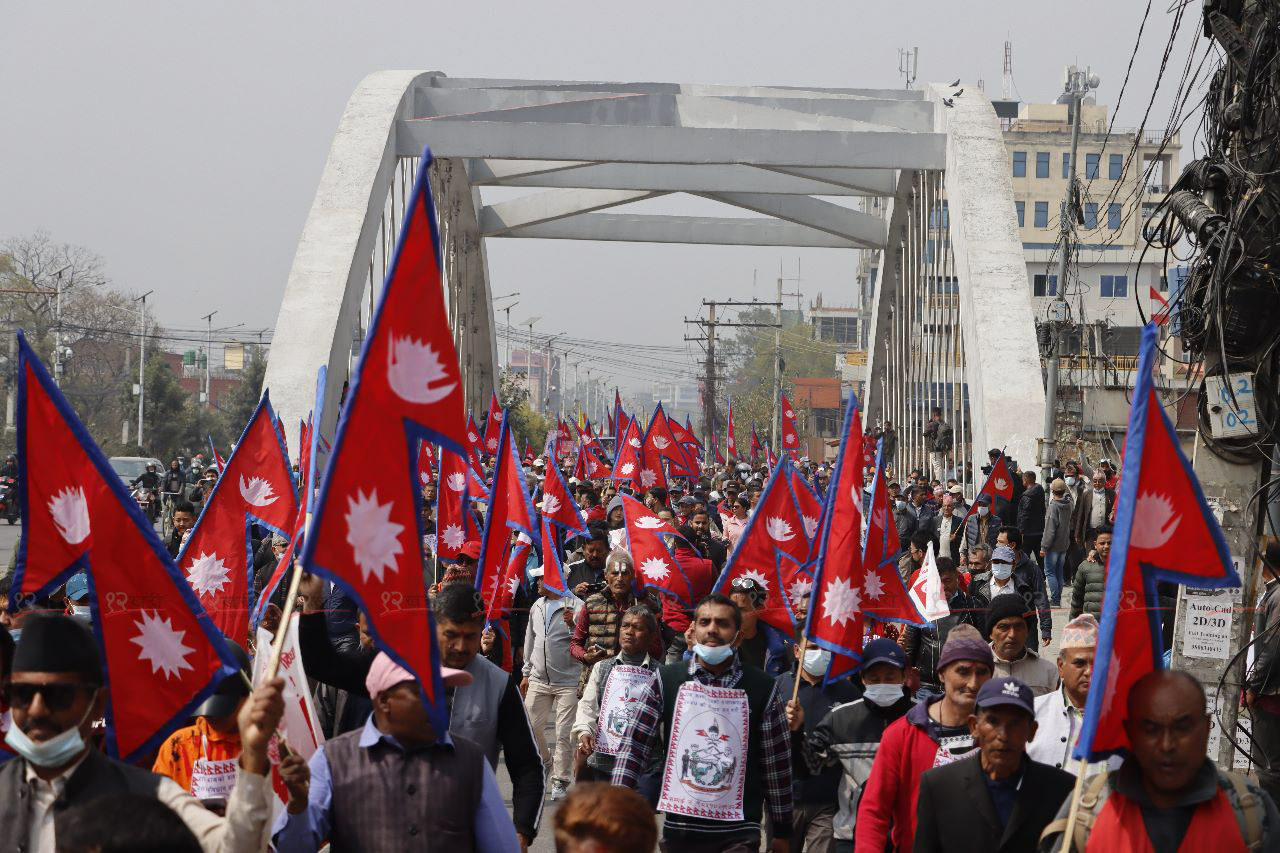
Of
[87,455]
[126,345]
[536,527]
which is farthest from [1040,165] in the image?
[87,455]

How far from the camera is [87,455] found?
4.89 metres

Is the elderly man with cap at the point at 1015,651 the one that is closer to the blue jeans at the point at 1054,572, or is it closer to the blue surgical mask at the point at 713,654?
the blue surgical mask at the point at 713,654

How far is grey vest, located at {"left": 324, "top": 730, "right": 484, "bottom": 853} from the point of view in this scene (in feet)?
14.7

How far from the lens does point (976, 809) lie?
4.82 m

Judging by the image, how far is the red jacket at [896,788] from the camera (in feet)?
17.4

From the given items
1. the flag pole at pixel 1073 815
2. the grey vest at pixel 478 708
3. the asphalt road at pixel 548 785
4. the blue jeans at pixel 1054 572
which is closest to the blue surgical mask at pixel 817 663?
the asphalt road at pixel 548 785

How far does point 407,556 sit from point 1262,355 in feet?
12.1

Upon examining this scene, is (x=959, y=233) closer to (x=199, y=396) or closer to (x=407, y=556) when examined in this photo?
(x=407, y=556)

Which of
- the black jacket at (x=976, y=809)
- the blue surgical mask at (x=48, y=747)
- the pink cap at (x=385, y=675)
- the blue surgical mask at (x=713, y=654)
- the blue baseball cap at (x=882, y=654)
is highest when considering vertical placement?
the pink cap at (x=385, y=675)

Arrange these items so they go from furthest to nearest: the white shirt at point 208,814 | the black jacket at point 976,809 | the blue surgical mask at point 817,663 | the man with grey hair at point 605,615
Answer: the man with grey hair at point 605,615, the blue surgical mask at point 817,663, the black jacket at point 976,809, the white shirt at point 208,814

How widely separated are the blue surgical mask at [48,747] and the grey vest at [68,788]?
0.06 m

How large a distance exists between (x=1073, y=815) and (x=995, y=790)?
2.55ft

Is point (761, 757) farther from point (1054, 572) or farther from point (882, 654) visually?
point (1054, 572)

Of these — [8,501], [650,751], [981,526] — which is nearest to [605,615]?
[650,751]
